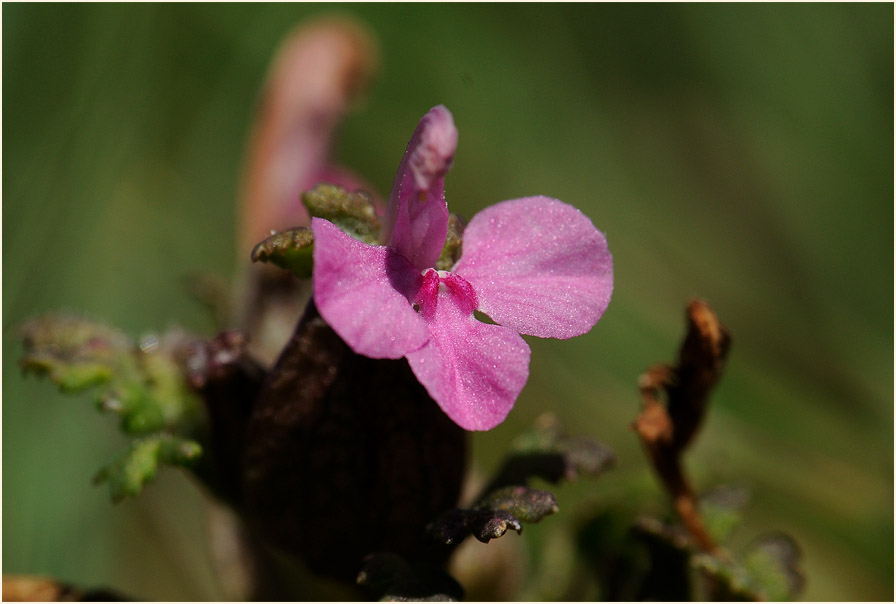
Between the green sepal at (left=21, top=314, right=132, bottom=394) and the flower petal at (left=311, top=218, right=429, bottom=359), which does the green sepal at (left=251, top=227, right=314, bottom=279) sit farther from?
the green sepal at (left=21, top=314, right=132, bottom=394)

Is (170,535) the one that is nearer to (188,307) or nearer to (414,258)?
(188,307)

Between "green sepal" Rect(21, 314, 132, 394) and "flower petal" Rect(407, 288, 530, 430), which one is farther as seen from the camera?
"green sepal" Rect(21, 314, 132, 394)

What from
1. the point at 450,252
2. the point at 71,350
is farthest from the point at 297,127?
the point at 450,252

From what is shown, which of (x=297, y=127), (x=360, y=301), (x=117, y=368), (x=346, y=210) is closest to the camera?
(x=360, y=301)

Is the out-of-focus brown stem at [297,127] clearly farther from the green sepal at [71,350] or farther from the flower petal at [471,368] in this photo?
the flower petal at [471,368]

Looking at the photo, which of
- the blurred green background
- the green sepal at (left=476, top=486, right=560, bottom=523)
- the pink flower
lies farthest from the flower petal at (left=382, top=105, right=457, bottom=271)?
the blurred green background

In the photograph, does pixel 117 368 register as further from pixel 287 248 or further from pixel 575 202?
pixel 575 202

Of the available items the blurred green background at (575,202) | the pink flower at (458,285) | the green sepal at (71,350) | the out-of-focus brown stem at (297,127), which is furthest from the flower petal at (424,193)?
the out-of-focus brown stem at (297,127)
